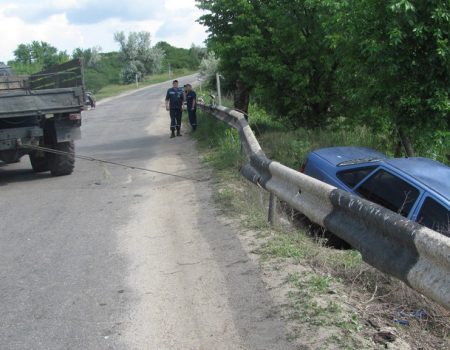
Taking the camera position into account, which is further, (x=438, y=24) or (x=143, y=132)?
(x=143, y=132)

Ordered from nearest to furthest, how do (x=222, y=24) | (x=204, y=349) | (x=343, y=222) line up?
(x=204, y=349)
(x=343, y=222)
(x=222, y=24)

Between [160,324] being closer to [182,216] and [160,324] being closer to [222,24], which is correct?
[182,216]

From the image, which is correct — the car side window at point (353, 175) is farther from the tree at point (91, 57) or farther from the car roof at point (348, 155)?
the tree at point (91, 57)

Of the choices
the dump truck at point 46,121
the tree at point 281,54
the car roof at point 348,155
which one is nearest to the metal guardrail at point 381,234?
the car roof at point 348,155

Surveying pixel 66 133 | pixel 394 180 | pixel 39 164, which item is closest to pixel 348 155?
pixel 394 180

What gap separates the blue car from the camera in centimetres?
642

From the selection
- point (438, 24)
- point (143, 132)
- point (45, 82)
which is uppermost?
point (438, 24)

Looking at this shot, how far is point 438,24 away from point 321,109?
6.30 metres

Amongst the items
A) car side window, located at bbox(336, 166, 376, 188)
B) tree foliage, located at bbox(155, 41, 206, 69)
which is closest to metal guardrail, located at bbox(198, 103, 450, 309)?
car side window, located at bbox(336, 166, 376, 188)

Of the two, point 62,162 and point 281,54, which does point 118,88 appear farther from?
point 62,162

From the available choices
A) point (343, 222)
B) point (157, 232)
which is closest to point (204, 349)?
point (343, 222)

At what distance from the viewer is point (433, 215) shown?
639cm

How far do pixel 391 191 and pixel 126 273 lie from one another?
11.7ft

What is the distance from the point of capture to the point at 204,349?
3629 mm
